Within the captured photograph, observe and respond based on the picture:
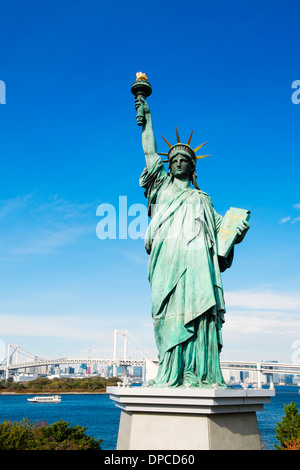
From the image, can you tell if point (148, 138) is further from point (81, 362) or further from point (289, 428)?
point (81, 362)

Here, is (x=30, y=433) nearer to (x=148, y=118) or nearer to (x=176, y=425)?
(x=176, y=425)

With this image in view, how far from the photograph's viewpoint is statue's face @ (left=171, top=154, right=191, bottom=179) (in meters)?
7.92

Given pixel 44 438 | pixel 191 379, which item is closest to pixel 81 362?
pixel 44 438

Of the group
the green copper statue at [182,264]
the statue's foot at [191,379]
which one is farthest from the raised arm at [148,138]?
the statue's foot at [191,379]

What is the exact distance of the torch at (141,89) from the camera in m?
8.10

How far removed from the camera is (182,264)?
7027 mm

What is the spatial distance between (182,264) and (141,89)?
3.68 meters

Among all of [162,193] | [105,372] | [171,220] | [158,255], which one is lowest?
[105,372]

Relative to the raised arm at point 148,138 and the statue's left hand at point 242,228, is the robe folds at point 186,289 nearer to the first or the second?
the statue's left hand at point 242,228

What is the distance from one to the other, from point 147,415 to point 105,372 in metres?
131

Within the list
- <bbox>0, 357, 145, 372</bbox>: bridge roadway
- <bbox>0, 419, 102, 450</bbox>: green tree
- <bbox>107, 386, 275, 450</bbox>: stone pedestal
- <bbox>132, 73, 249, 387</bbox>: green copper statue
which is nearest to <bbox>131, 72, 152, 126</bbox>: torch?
<bbox>132, 73, 249, 387</bbox>: green copper statue

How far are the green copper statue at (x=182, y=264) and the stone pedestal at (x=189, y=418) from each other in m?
0.58
